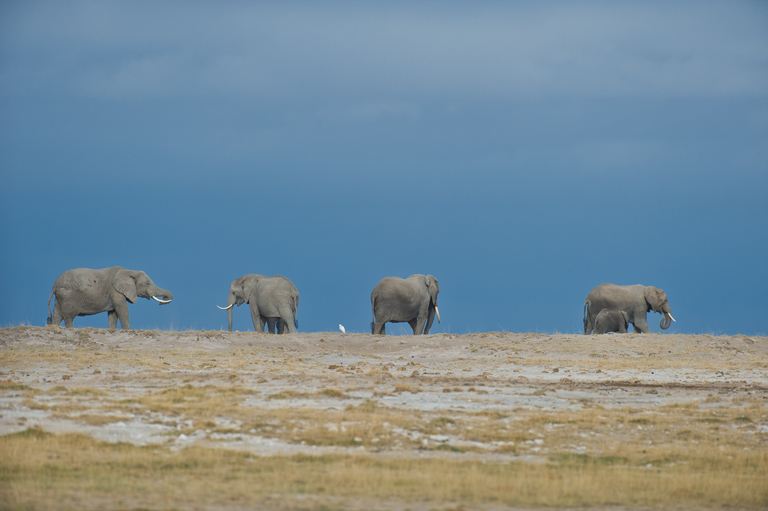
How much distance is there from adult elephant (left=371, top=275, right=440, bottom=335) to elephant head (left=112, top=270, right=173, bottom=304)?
10.2 m

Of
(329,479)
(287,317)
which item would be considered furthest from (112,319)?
(329,479)

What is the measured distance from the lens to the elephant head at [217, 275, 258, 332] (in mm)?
42812

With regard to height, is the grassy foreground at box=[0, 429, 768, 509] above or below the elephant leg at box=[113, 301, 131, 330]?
below

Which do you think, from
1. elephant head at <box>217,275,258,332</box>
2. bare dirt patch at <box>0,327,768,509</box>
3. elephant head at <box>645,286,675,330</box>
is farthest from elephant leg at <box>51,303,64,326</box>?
elephant head at <box>645,286,675,330</box>

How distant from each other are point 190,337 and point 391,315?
12.0 metres

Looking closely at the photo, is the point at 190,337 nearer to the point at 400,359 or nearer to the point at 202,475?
the point at 400,359

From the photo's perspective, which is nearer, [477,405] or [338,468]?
[338,468]

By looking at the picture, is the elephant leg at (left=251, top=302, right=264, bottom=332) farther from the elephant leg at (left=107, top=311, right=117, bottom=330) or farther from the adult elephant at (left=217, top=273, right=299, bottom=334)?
the elephant leg at (left=107, top=311, right=117, bottom=330)

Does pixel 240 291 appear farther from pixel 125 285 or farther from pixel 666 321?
pixel 666 321

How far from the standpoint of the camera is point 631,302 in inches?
1748

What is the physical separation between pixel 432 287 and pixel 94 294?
17047 millimetres

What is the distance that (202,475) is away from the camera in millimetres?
11945

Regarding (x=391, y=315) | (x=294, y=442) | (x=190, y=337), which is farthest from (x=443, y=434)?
(x=391, y=315)

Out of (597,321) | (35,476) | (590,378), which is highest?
(597,321)
